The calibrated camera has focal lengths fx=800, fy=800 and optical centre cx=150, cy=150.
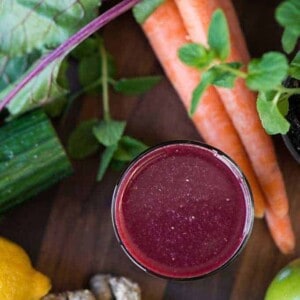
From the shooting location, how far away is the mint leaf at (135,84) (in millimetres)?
1236

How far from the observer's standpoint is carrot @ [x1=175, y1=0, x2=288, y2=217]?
1.20 m

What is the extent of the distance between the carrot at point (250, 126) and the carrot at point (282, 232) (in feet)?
0.04

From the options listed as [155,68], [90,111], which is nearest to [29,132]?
[90,111]

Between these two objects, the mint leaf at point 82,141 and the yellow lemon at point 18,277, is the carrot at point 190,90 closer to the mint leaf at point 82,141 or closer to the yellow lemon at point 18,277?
the mint leaf at point 82,141

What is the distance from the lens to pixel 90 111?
50.4 inches

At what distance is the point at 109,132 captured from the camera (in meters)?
1.21

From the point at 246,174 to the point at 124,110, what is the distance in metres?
0.22

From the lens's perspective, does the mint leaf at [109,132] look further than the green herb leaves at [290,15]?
Yes

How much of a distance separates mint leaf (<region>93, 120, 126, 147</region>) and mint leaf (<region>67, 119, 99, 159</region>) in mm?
18

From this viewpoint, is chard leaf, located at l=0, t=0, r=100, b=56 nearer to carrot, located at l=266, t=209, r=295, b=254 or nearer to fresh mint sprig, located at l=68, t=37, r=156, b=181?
fresh mint sprig, located at l=68, t=37, r=156, b=181

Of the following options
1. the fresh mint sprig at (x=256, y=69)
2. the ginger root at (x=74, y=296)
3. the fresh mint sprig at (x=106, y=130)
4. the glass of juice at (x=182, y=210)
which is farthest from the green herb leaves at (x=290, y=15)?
the ginger root at (x=74, y=296)

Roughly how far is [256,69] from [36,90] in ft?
1.31

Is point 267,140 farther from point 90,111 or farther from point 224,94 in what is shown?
point 90,111

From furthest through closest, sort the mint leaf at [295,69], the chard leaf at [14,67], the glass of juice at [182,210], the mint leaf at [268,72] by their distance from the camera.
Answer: the chard leaf at [14,67], the glass of juice at [182,210], the mint leaf at [295,69], the mint leaf at [268,72]
